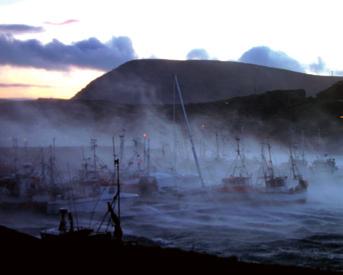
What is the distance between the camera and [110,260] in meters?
12.4

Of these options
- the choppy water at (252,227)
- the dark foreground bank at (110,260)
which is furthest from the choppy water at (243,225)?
the dark foreground bank at (110,260)

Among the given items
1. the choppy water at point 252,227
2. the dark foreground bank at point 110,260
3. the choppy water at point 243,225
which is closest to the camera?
the dark foreground bank at point 110,260

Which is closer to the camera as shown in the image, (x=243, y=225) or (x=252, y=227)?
(x=252, y=227)

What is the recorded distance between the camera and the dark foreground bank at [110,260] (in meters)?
11.5

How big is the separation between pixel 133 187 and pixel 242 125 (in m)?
46.8

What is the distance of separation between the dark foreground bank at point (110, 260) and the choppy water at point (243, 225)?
6.85m

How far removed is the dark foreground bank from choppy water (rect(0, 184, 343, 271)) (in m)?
6.85

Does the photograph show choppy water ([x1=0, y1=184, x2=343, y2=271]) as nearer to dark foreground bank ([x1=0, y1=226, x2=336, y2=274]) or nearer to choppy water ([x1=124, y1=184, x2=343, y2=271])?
choppy water ([x1=124, y1=184, x2=343, y2=271])

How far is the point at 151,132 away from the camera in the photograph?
91938 millimetres

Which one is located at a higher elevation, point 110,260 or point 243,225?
point 110,260

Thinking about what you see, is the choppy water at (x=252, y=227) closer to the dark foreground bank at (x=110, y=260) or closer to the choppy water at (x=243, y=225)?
the choppy water at (x=243, y=225)

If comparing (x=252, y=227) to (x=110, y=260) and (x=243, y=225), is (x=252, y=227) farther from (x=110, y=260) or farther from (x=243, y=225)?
(x=110, y=260)

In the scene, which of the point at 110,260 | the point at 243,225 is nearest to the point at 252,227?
the point at 243,225

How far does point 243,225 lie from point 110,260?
17.0m
